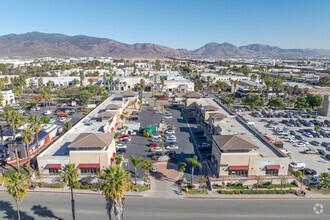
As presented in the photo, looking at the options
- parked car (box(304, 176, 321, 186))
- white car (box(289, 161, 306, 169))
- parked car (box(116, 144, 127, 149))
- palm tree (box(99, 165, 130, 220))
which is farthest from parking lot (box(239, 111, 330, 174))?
palm tree (box(99, 165, 130, 220))

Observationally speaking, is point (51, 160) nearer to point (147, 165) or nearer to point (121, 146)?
point (121, 146)

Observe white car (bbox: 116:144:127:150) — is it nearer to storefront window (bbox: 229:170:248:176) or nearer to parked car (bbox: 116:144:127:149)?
parked car (bbox: 116:144:127:149)

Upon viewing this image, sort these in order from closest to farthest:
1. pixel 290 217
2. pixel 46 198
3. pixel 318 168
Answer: pixel 290 217 < pixel 46 198 < pixel 318 168

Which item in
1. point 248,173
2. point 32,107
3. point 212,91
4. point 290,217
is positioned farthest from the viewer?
point 212,91

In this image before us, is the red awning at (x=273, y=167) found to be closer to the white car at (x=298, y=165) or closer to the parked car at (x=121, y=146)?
the white car at (x=298, y=165)

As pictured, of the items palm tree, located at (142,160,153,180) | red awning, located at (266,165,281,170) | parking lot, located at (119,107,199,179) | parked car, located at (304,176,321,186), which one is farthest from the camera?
parking lot, located at (119,107,199,179)

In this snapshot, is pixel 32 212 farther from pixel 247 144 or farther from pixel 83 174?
pixel 247 144

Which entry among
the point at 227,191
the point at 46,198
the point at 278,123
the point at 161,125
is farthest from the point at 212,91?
the point at 46,198
